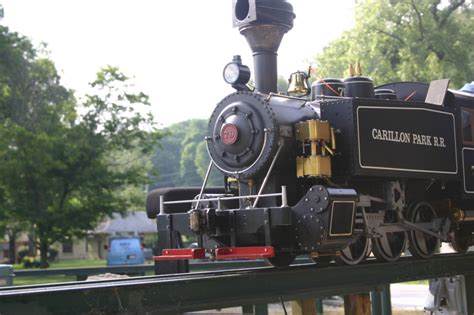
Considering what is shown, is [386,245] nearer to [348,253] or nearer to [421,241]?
[348,253]

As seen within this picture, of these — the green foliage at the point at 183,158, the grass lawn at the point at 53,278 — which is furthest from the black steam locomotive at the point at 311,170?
the green foliage at the point at 183,158

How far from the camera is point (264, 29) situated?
906 cm

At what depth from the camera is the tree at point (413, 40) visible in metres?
29.6

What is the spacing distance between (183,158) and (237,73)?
348 feet

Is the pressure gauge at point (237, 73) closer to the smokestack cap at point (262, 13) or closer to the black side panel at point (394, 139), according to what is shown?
the smokestack cap at point (262, 13)

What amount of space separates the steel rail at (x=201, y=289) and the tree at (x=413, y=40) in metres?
22.5

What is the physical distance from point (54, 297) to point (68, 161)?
25099 mm

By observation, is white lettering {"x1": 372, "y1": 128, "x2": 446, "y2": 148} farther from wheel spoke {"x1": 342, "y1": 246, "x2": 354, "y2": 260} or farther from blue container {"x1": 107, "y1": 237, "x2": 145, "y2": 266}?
blue container {"x1": 107, "y1": 237, "x2": 145, "y2": 266}

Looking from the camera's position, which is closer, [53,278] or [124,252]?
[53,278]

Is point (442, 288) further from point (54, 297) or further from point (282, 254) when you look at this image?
point (54, 297)

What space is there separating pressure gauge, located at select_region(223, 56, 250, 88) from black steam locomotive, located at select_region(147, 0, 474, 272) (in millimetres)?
18

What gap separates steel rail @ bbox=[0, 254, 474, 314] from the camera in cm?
488

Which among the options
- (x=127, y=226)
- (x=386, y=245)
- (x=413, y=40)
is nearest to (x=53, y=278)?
(x=386, y=245)

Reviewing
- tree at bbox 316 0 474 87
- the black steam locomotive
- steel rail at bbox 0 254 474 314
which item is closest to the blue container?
tree at bbox 316 0 474 87
